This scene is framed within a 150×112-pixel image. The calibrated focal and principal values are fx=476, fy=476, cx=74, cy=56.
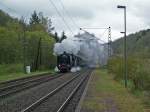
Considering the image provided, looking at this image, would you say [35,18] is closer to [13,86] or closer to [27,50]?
[27,50]

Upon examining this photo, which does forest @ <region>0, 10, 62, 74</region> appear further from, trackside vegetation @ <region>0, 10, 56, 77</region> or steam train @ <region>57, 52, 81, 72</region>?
steam train @ <region>57, 52, 81, 72</region>

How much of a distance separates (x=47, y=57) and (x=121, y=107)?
78.7 meters

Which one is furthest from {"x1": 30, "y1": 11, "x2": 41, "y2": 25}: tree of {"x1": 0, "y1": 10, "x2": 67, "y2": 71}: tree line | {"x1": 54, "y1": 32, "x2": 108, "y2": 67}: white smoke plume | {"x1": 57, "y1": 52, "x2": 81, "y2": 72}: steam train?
{"x1": 57, "y1": 52, "x2": 81, "y2": 72}: steam train

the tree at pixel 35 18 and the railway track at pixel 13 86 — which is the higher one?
the tree at pixel 35 18

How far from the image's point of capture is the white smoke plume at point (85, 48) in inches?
3118

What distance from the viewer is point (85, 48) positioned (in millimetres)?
95875

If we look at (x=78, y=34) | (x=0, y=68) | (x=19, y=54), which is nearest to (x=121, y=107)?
(x=0, y=68)

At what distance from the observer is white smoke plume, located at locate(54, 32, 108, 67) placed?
7919 cm

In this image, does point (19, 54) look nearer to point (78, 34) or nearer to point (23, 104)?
point (78, 34)

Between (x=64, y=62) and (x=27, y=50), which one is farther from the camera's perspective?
(x=27, y=50)

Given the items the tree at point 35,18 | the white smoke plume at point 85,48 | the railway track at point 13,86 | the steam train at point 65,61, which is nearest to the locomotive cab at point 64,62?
the steam train at point 65,61

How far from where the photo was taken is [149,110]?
2009 cm

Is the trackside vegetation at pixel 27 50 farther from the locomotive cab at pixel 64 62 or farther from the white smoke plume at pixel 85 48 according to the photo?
the locomotive cab at pixel 64 62

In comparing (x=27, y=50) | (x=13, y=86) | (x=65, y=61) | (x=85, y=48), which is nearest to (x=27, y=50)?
(x=27, y=50)
